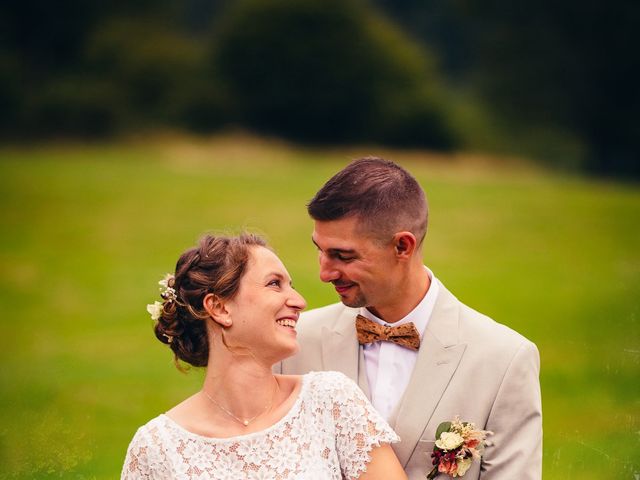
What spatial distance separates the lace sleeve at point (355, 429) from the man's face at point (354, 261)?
0.45 metres

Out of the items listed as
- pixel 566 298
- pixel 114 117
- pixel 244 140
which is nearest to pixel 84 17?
pixel 114 117

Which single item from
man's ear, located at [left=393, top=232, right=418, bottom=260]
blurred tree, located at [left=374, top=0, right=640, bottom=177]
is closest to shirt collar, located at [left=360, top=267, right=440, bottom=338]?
man's ear, located at [left=393, top=232, right=418, bottom=260]

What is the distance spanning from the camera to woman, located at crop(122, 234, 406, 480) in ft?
13.1

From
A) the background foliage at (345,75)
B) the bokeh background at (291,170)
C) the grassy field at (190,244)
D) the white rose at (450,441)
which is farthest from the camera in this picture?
the background foliage at (345,75)

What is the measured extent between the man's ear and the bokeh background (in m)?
1.99

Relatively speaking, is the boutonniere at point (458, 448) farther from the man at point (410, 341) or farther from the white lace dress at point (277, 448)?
the white lace dress at point (277, 448)

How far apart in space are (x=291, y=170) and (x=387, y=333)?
76.6ft

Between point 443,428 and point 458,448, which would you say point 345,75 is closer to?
point 443,428

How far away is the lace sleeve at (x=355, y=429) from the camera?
13.1ft

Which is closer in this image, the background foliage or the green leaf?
the green leaf

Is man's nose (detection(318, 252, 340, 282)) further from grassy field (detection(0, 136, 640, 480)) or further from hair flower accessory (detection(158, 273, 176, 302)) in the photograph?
grassy field (detection(0, 136, 640, 480))

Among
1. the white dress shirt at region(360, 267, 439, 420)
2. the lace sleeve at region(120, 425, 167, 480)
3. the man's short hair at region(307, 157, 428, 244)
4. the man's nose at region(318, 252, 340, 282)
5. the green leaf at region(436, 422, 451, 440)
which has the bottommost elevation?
the lace sleeve at region(120, 425, 167, 480)

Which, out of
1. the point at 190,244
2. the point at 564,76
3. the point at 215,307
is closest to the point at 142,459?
the point at 215,307

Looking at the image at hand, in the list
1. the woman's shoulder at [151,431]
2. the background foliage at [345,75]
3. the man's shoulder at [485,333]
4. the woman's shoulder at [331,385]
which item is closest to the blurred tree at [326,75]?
the background foliage at [345,75]
